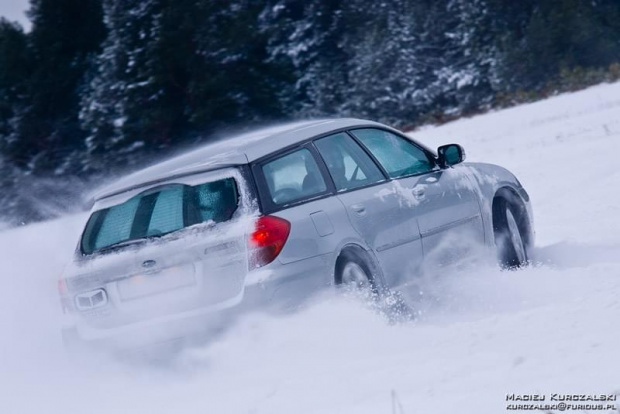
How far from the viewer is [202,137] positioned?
147ft

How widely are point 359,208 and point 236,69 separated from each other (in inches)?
1587

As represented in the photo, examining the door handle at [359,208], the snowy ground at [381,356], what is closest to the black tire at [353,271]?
the snowy ground at [381,356]

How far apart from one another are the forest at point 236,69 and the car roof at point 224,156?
116 feet

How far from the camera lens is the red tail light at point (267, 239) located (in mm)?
5668

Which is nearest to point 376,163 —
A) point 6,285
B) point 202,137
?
point 6,285

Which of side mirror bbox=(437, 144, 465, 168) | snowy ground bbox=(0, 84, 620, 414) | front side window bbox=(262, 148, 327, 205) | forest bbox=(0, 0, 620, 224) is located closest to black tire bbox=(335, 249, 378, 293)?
snowy ground bbox=(0, 84, 620, 414)

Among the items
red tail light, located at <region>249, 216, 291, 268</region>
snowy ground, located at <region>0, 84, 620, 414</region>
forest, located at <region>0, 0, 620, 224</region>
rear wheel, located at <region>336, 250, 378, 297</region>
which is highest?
red tail light, located at <region>249, 216, 291, 268</region>

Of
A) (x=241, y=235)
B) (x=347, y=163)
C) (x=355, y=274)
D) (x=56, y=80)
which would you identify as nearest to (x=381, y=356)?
(x=355, y=274)

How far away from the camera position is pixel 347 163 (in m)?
6.84

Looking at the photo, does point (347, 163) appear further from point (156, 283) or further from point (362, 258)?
point (156, 283)

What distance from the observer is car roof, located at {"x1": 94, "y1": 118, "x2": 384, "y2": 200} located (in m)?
5.96

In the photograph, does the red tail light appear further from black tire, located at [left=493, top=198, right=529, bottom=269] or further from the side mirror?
black tire, located at [left=493, top=198, right=529, bottom=269]

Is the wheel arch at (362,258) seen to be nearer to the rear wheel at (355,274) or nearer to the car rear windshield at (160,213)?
the rear wheel at (355,274)

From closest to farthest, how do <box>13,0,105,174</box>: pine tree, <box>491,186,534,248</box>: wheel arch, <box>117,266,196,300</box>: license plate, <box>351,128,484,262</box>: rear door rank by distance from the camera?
1. <box>117,266,196,300</box>: license plate
2. <box>351,128,484,262</box>: rear door
3. <box>491,186,534,248</box>: wheel arch
4. <box>13,0,105,174</box>: pine tree
